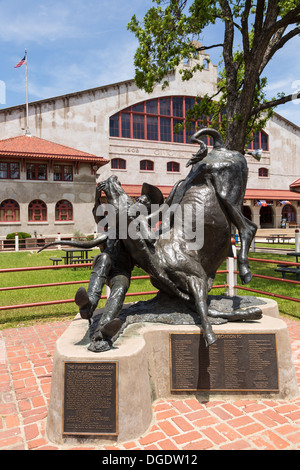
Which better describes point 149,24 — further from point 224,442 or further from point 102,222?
point 224,442

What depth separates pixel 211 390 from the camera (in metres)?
3.50

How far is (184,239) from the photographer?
407cm

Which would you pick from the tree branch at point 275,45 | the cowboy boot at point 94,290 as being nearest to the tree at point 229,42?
the tree branch at point 275,45

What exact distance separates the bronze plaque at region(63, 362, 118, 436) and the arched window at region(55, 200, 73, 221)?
2354 cm

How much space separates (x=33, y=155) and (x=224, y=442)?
2325cm

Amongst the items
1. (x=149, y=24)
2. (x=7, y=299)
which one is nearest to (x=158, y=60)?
(x=149, y=24)

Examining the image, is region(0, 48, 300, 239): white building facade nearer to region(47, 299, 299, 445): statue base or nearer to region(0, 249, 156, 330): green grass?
region(0, 249, 156, 330): green grass

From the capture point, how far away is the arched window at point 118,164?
2894 cm

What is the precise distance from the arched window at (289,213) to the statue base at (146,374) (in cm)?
3349

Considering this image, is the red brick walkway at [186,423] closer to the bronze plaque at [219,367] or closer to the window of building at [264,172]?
the bronze plaque at [219,367]

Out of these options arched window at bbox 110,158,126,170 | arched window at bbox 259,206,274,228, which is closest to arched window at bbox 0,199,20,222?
arched window at bbox 110,158,126,170

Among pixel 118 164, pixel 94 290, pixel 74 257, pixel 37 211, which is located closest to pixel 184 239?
pixel 94 290

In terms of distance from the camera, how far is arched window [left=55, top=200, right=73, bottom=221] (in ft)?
83.6

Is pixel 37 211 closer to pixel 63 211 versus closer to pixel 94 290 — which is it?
pixel 63 211
